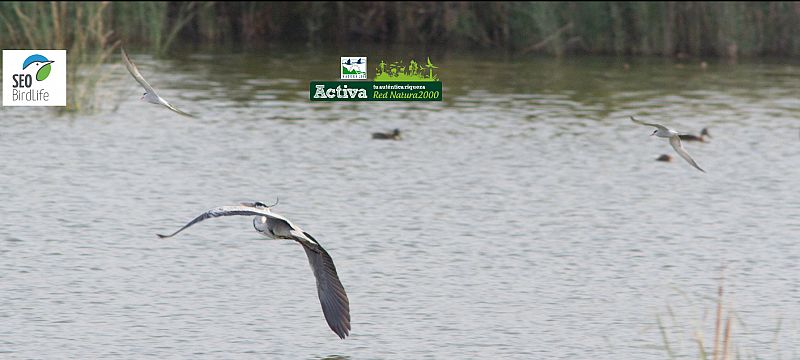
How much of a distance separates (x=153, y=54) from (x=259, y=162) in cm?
658

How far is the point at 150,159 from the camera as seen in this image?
14.0 meters

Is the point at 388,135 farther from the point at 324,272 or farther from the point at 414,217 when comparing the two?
the point at 324,272

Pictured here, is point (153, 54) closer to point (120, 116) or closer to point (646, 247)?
point (120, 116)

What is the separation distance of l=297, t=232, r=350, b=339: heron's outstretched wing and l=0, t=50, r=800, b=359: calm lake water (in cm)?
72

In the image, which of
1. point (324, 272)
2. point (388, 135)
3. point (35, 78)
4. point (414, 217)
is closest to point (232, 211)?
point (324, 272)

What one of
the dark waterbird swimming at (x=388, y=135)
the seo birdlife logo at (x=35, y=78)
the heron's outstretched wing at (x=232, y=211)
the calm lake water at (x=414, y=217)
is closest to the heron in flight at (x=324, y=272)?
the heron's outstretched wing at (x=232, y=211)

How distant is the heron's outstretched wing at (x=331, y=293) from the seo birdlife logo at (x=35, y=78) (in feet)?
30.2

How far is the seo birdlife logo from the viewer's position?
53.6ft

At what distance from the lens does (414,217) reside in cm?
1170

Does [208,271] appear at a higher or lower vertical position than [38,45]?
lower

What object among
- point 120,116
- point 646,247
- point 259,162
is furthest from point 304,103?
point 646,247

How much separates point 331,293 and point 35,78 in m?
10.9

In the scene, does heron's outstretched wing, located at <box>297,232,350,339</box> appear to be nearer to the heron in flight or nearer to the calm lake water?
the heron in flight

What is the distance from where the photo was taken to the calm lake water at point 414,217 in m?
8.54
